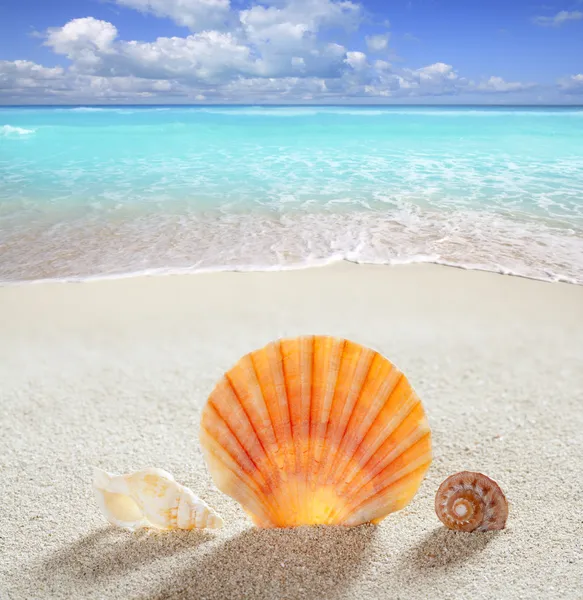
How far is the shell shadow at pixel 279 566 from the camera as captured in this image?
1339 mm

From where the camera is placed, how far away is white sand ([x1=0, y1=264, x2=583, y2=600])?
139 centimetres

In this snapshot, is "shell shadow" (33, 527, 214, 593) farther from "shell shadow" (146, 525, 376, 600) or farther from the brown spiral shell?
the brown spiral shell

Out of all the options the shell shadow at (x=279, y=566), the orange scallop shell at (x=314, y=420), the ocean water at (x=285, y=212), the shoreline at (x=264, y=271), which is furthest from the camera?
the ocean water at (x=285, y=212)

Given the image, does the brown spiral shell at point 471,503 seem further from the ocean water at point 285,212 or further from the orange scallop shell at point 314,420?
the ocean water at point 285,212

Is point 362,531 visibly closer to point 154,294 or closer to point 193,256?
point 154,294

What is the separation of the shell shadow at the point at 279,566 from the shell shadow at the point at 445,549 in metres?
0.13

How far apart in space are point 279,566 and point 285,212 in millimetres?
5938

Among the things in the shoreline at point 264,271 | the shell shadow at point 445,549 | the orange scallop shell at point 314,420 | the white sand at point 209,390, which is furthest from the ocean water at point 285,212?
the shell shadow at point 445,549

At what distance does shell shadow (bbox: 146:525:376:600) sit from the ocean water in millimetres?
3297

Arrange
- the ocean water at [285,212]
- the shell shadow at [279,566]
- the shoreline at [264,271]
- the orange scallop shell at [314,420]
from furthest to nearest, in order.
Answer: the ocean water at [285,212], the shoreline at [264,271], the orange scallop shell at [314,420], the shell shadow at [279,566]

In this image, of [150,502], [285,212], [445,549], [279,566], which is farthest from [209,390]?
[285,212]

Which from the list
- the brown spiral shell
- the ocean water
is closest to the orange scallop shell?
the brown spiral shell

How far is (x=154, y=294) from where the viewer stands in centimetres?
396

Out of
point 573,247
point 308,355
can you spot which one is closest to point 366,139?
point 573,247
